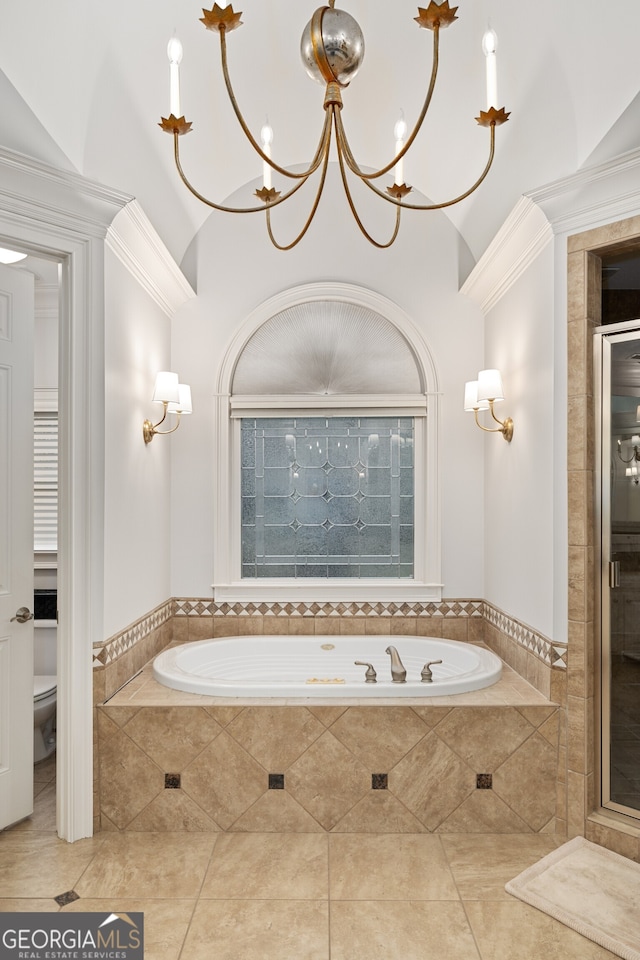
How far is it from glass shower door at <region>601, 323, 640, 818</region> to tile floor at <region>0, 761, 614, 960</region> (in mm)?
420

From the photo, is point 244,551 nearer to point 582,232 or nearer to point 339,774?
point 339,774

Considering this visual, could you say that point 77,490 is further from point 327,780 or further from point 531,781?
point 531,781

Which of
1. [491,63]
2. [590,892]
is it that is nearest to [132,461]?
[491,63]

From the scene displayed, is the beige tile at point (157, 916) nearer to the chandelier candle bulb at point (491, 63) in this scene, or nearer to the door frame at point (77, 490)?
the door frame at point (77, 490)

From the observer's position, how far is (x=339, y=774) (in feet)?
8.66

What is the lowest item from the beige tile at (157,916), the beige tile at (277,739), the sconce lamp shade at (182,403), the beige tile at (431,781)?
the beige tile at (157,916)

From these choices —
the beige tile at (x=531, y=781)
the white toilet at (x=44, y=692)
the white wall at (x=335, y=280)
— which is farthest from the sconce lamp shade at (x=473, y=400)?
the white toilet at (x=44, y=692)

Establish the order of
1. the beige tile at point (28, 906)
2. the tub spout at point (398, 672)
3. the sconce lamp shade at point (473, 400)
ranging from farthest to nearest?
the sconce lamp shade at point (473, 400) → the tub spout at point (398, 672) → the beige tile at point (28, 906)

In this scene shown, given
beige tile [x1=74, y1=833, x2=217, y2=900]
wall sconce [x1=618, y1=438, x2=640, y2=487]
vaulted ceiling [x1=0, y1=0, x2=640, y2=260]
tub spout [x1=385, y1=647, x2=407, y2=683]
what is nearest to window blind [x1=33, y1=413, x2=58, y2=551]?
vaulted ceiling [x1=0, y1=0, x2=640, y2=260]

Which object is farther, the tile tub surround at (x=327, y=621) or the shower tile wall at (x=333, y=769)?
the tile tub surround at (x=327, y=621)

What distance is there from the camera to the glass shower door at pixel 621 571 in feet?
8.29

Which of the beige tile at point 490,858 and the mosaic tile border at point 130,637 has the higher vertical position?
the mosaic tile border at point 130,637

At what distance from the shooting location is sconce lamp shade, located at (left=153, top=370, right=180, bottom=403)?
3.23m

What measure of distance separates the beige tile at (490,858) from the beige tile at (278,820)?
0.55m
